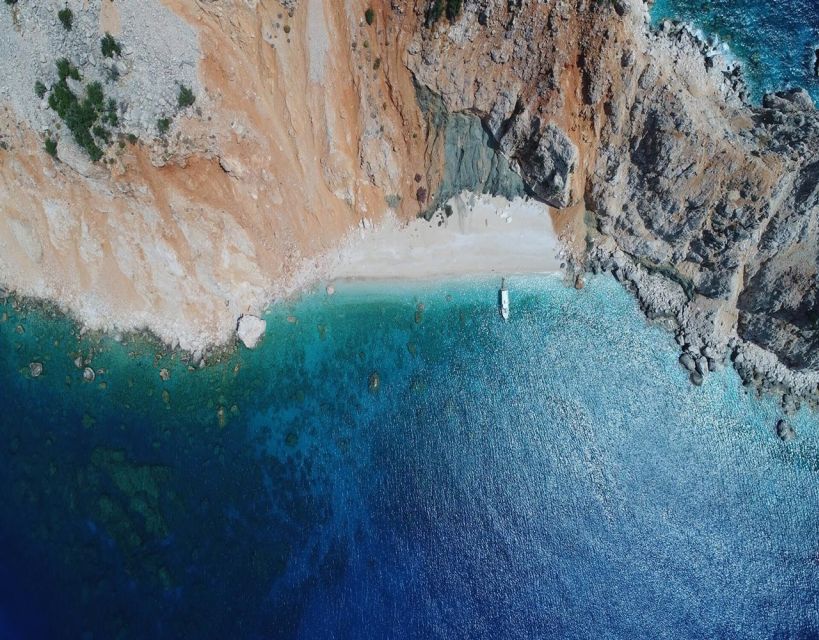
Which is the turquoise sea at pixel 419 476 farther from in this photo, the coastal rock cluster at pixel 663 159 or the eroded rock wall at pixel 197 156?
the eroded rock wall at pixel 197 156

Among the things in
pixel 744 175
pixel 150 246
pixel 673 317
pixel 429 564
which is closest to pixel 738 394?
pixel 673 317

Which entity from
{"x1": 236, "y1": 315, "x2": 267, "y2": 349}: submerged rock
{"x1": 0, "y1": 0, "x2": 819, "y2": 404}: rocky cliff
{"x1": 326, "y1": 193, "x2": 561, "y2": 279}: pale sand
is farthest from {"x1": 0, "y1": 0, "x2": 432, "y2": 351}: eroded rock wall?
{"x1": 326, "y1": 193, "x2": 561, "y2": 279}: pale sand

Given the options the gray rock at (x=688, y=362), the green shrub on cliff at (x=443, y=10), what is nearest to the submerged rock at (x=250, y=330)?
the green shrub on cliff at (x=443, y=10)

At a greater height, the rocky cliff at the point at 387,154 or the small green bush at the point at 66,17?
the small green bush at the point at 66,17

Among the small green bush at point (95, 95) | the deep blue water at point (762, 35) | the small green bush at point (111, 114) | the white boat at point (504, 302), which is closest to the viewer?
the small green bush at point (95, 95)

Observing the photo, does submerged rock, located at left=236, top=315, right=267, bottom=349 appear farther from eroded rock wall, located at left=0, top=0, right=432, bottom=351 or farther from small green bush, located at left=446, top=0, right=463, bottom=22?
small green bush, located at left=446, top=0, right=463, bottom=22

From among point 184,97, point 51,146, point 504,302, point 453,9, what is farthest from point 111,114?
point 504,302

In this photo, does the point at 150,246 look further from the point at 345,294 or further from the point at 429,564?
the point at 429,564
